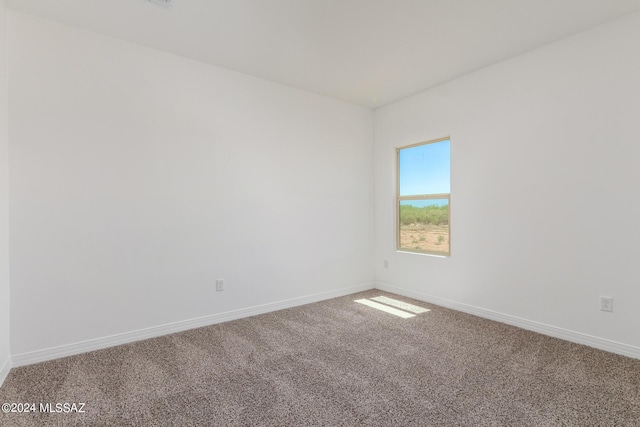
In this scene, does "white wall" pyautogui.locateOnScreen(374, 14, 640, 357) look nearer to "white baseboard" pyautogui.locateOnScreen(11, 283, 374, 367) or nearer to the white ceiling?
the white ceiling

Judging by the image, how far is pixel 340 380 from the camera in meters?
2.16

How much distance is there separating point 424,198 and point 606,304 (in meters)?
2.03

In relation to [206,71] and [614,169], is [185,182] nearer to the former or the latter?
[206,71]

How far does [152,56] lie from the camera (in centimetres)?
293

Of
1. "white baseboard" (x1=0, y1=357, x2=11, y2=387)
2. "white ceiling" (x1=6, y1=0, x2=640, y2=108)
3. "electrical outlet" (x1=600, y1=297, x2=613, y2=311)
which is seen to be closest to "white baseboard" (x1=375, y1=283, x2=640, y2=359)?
"electrical outlet" (x1=600, y1=297, x2=613, y2=311)

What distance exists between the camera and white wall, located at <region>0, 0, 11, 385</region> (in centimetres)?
221

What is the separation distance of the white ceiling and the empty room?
21mm

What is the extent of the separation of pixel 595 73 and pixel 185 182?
3760 millimetres

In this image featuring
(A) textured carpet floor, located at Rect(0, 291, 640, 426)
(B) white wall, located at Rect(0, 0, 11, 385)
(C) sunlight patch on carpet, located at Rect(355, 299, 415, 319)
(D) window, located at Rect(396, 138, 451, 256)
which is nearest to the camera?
(A) textured carpet floor, located at Rect(0, 291, 640, 426)

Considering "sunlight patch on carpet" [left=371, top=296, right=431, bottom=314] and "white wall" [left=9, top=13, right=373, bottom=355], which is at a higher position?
"white wall" [left=9, top=13, right=373, bottom=355]

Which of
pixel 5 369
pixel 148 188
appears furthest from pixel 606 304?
pixel 5 369

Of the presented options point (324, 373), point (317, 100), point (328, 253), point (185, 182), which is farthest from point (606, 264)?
point (185, 182)

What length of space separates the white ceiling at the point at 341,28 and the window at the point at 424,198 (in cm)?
101

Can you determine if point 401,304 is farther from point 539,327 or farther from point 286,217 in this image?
point 286,217
